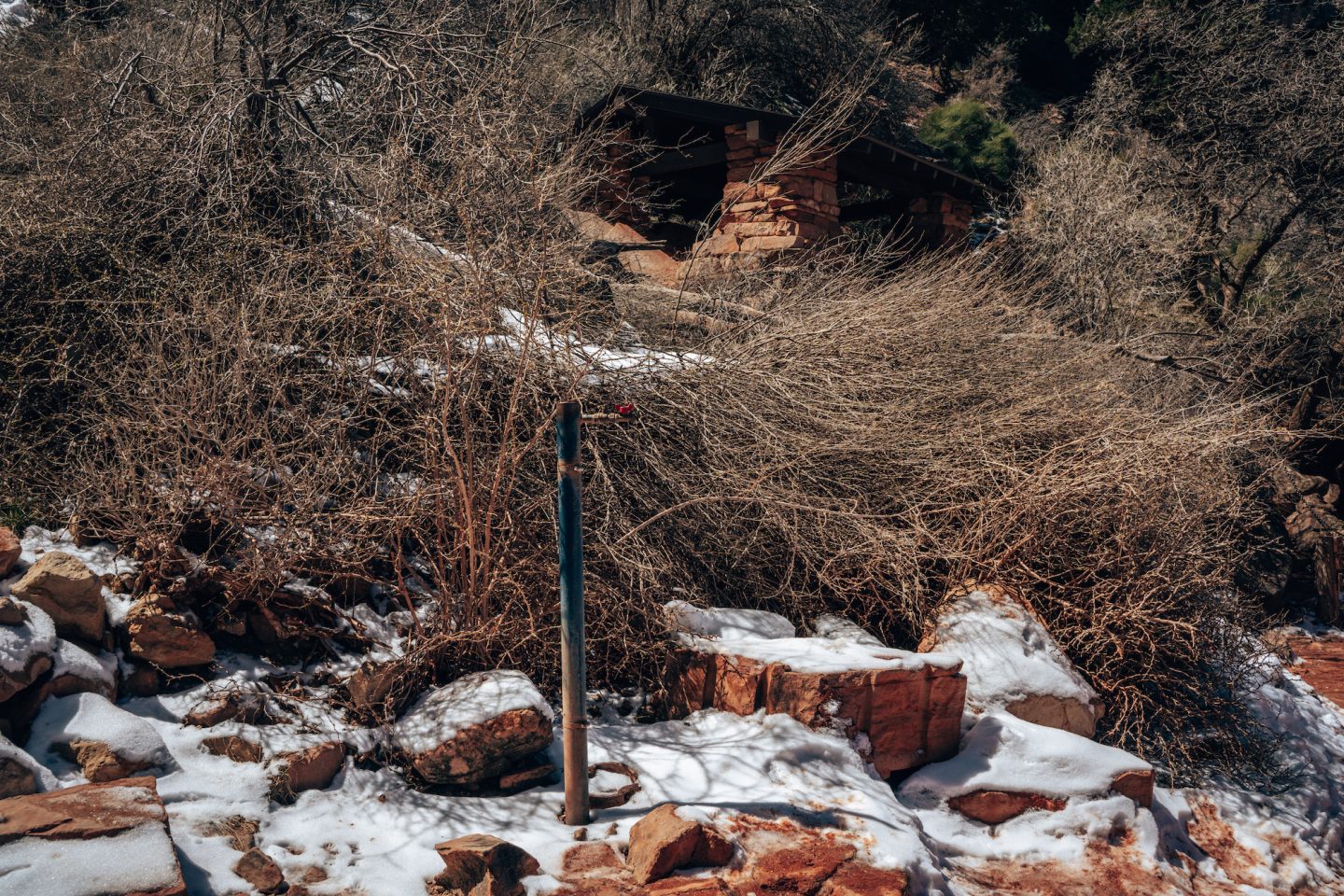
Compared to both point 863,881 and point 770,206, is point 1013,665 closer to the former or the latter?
point 863,881

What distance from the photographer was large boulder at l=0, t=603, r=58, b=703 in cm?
287

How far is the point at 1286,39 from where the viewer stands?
11562mm

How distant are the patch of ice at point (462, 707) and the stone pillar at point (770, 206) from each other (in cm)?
501

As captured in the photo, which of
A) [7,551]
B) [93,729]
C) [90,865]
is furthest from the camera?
[7,551]

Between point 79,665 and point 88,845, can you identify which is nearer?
point 88,845

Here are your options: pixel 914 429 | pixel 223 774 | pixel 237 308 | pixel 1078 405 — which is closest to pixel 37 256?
pixel 237 308

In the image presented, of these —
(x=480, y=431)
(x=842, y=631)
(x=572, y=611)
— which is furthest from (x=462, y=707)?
(x=842, y=631)

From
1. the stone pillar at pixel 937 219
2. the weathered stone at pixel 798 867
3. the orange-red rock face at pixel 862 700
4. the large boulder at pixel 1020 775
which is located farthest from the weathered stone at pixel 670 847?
the stone pillar at pixel 937 219

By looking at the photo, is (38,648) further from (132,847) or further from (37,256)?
(37,256)

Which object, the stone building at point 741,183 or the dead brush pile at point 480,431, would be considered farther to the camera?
the stone building at point 741,183

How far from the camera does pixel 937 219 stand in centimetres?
1030

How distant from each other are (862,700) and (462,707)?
147 centimetres

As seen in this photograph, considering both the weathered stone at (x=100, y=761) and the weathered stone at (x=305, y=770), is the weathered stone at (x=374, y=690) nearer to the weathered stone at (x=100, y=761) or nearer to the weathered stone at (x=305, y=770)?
the weathered stone at (x=305, y=770)

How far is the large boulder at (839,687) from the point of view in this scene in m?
3.52
